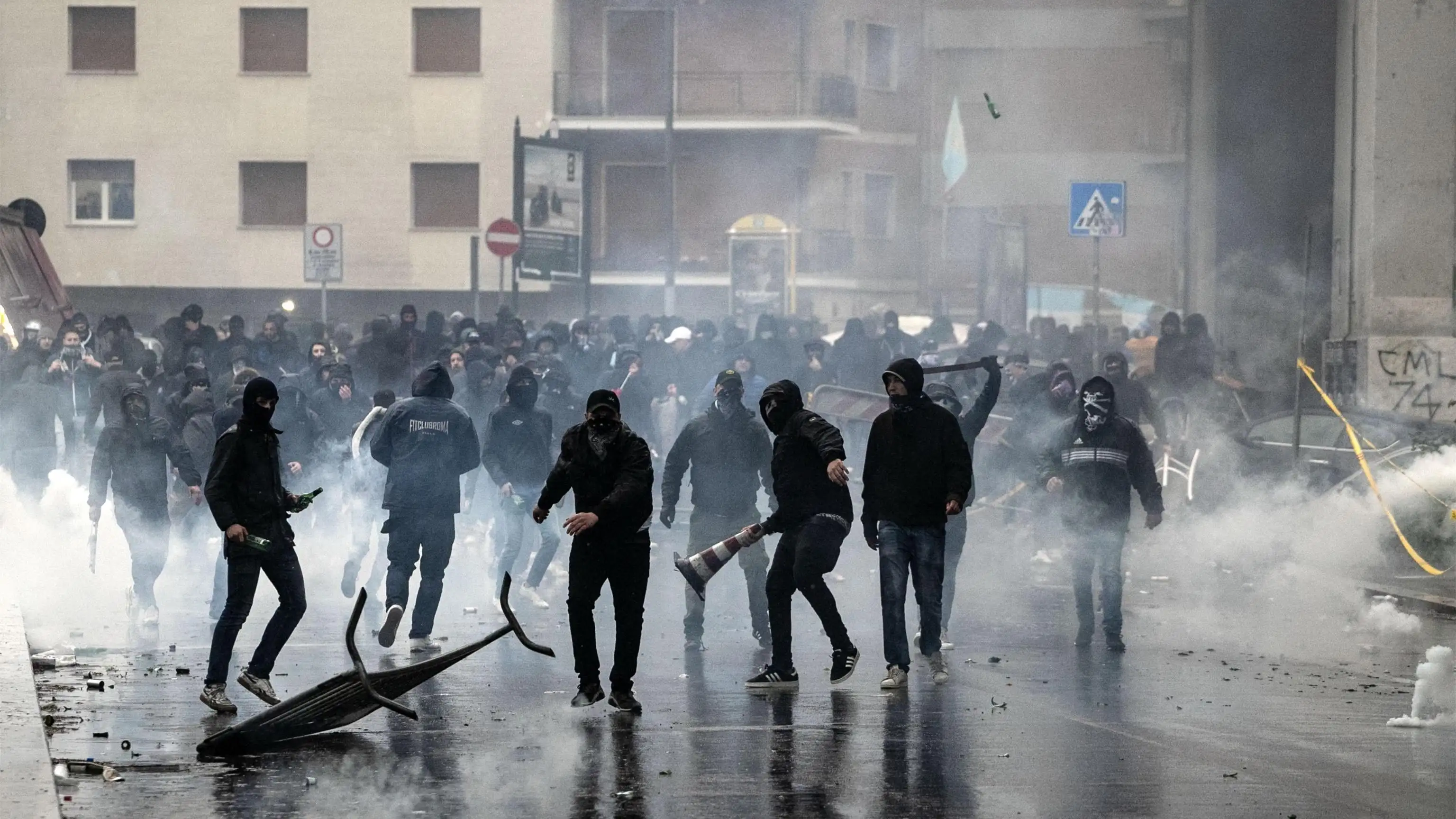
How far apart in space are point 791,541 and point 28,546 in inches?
310

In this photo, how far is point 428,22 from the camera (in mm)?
41656

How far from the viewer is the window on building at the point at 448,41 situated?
41625mm

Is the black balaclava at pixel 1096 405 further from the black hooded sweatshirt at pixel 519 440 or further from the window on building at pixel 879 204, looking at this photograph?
the window on building at pixel 879 204

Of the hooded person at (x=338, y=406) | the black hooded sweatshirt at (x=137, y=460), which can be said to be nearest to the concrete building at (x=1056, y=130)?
the hooded person at (x=338, y=406)

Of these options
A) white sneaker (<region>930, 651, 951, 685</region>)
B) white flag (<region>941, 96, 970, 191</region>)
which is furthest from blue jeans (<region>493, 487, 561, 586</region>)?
white flag (<region>941, 96, 970, 191</region>)

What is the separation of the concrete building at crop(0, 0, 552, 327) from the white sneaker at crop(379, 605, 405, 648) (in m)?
29.9

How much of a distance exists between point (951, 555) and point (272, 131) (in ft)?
102

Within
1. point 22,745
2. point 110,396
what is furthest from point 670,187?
point 22,745

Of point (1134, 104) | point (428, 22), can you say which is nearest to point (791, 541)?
point (428, 22)

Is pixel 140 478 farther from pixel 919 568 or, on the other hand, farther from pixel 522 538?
pixel 919 568

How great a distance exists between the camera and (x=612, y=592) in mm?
9727

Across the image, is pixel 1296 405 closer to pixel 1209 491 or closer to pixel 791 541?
pixel 1209 491

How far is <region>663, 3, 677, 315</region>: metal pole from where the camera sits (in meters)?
38.1

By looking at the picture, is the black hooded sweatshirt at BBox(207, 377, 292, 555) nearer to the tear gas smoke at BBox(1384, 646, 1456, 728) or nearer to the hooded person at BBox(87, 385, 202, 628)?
the hooded person at BBox(87, 385, 202, 628)
